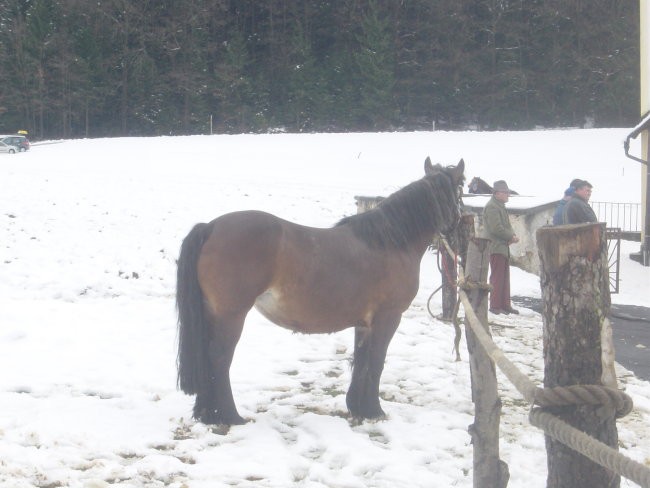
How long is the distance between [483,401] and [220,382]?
1.80 m

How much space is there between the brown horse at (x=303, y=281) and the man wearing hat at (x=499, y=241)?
12.3 ft

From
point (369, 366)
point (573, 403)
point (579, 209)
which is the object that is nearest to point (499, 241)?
point (579, 209)

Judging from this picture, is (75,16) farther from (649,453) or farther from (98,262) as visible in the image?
(649,453)

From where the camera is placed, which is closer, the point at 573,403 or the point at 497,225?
the point at 573,403

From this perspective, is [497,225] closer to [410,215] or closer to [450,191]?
Answer: [450,191]

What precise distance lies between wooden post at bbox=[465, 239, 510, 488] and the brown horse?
908 mm

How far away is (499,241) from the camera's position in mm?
9188

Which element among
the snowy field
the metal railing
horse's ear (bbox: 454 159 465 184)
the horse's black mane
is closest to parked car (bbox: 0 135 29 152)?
the snowy field

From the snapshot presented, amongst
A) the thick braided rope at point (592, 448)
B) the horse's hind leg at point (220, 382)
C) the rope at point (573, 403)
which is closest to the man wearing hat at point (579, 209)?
the horse's hind leg at point (220, 382)

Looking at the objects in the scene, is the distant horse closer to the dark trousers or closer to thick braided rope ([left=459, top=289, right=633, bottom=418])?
the dark trousers

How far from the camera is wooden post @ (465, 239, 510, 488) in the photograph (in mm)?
3658

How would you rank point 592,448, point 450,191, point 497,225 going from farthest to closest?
1. point 497,225
2. point 450,191
3. point 592,448

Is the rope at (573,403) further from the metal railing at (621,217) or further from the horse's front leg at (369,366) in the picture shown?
the metal railing at (621,217)

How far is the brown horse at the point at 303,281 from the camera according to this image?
188 inches
